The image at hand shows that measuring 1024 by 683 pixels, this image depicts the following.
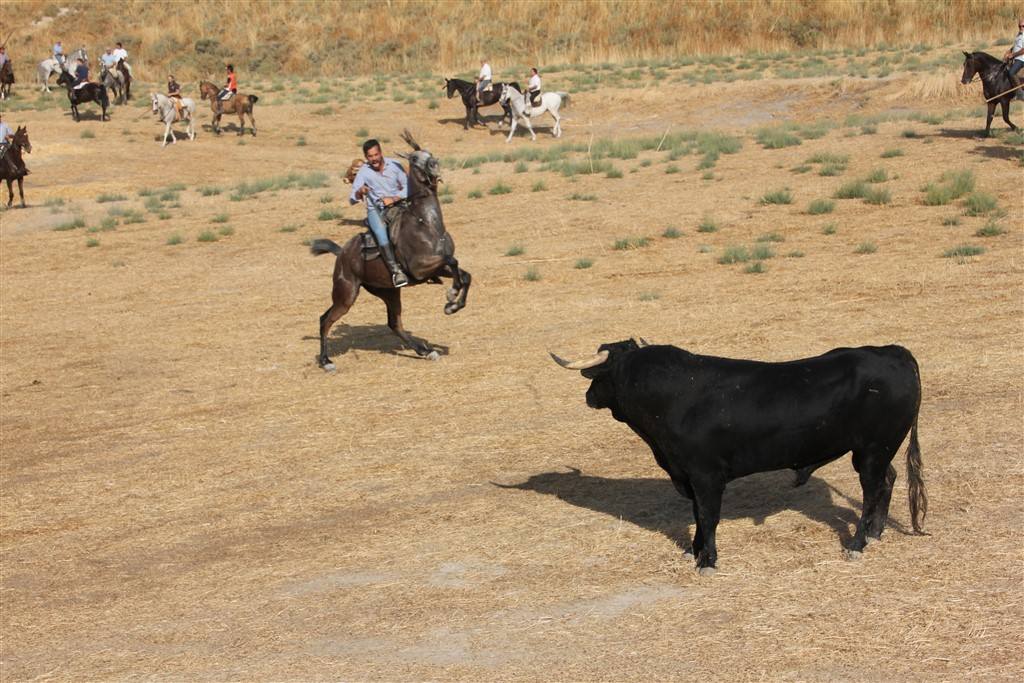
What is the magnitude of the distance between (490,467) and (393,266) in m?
4.18

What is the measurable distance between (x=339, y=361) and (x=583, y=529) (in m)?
7.26

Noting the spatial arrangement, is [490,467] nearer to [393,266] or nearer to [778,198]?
[393,266]

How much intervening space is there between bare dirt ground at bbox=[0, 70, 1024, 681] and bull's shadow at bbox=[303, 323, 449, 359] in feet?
0.33

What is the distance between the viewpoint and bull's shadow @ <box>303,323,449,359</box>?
614 inches

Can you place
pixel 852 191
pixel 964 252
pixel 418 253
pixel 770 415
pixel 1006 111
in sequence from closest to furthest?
1. pixel 770 415
2. pixel 418 253
3. pixel 964 252
4. pixel 852 191
5. pixel 1006 111

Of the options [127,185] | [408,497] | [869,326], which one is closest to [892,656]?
[408,497]

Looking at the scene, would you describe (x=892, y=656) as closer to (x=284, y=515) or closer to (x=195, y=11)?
(x=284, y=515)

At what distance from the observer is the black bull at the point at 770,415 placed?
7.37 meters

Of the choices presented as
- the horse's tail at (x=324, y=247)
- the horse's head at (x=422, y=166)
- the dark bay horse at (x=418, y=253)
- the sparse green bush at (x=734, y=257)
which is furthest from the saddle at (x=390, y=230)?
the sparse green bush at (x=734, y=257)

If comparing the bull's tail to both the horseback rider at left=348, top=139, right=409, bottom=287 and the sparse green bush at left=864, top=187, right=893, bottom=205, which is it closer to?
the horseback rider at left=348, top=139, right=409, bottom=287

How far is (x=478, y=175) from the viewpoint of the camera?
3072 cm

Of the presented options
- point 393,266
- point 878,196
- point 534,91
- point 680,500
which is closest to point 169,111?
point 534,91

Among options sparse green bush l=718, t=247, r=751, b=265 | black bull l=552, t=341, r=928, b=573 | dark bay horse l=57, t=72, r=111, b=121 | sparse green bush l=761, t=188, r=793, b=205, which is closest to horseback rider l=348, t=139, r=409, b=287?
black bull l=552, t=341, r=928, b=573

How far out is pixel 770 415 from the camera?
24.3 feet
